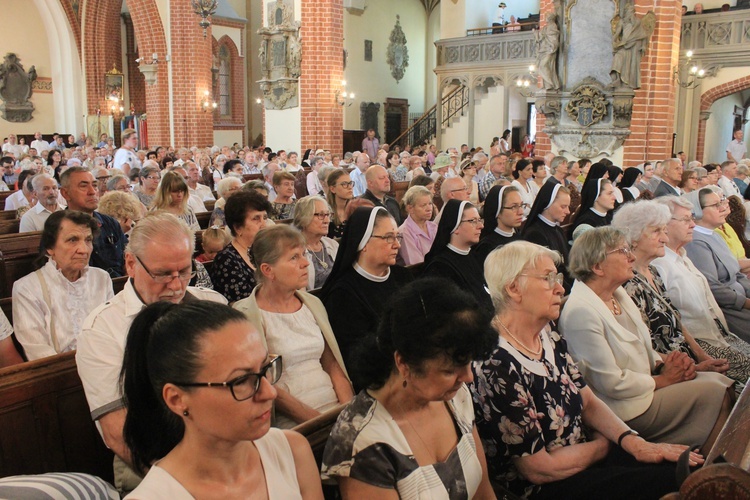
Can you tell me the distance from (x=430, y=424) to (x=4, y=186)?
36.3 feet

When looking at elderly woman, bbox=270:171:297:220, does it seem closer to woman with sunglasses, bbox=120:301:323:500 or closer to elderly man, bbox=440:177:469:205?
elderly man, bbox=440:177:469:205

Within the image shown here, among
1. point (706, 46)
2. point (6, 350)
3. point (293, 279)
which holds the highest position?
point (706, 46)

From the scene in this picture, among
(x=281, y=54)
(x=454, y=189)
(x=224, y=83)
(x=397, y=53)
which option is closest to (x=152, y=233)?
(x=454, y=189)

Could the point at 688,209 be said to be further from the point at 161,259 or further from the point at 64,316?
the point at 64,316

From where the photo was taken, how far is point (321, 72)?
46.2 feet

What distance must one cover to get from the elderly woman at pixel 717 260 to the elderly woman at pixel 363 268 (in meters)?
2.87

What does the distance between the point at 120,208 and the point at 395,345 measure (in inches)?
162

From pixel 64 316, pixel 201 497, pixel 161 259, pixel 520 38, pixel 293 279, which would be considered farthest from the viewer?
pixel 520 38

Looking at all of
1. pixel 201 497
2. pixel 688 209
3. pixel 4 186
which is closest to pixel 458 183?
pixel 688 209

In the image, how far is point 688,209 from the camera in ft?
15.7

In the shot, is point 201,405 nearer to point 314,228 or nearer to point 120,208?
point 314,228

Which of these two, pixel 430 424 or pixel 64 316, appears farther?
pixel 64 316

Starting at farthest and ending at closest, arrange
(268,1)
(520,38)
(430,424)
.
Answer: (520,38) < (268,1) < (430,424)

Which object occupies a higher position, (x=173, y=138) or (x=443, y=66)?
(x=443, y=66)
